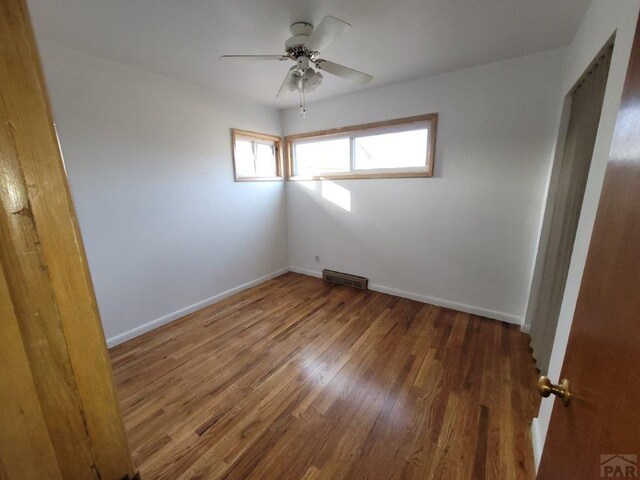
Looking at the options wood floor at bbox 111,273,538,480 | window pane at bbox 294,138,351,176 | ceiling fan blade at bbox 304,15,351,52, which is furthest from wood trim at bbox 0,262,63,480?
window pane at bbox 294,138,351,176

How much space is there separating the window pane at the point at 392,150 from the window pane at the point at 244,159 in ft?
4.70

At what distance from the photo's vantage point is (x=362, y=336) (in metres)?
2.40

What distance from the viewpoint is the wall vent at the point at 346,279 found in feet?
11.2

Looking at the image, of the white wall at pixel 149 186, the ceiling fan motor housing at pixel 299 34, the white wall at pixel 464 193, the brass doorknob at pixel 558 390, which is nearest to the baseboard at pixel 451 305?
the white wall at pixel 464 193

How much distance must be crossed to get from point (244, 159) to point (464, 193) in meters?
2.70

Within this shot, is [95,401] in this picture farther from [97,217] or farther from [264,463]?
[97,217]

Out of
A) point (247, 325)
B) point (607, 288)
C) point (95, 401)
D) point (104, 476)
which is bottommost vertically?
point (247, 325)

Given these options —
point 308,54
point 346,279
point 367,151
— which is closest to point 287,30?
point 308,54

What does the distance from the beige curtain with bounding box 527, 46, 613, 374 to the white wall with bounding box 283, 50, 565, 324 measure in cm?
27

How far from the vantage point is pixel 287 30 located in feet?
5.90

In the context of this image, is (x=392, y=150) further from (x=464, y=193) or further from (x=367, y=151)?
(x=464, y=193)

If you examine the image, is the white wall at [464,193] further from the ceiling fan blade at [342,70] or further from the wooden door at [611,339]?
the wooden door at [611,339]

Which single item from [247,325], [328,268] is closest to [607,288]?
[247,325]

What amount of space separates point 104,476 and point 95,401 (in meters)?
0.14
